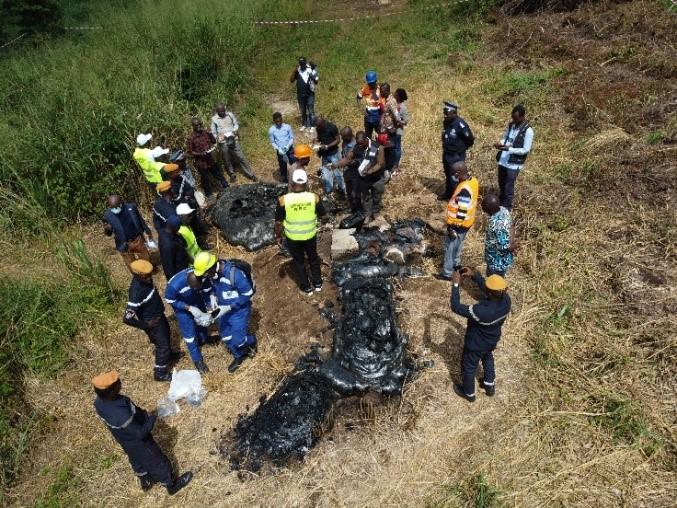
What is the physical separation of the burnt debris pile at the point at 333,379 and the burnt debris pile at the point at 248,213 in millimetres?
2032

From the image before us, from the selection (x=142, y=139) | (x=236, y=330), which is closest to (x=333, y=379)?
(x=236, y=330)

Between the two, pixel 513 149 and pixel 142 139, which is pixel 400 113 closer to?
pixel 513 149

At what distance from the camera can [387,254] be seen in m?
6.56

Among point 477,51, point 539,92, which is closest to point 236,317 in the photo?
point 539,92

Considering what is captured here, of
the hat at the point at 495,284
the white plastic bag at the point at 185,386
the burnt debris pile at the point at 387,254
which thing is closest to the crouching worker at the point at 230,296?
the white plastic bag at the point at 185,386

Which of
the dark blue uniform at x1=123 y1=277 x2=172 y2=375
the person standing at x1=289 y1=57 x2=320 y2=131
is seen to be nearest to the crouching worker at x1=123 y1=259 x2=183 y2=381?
the dark blue uniform at x1=123 y1=277 x2=172 y2=375

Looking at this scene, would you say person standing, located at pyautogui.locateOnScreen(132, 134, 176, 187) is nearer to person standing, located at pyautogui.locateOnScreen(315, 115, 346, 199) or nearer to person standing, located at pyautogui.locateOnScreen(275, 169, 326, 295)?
person standing, located at pyautogui.locateOnScreen(315, 115, 346, 199)

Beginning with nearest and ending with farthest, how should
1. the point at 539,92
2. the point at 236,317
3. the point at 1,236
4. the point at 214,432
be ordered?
the point at 214,432 → the point at 236,317 → the point at 1,236 → the point at 539,92

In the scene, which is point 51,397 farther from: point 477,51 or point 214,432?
point 477,51

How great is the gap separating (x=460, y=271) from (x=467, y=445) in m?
1.77

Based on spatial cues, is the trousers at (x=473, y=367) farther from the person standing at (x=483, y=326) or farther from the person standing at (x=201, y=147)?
the person standing at (x=201, y=147)

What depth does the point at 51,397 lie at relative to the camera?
5.42 meters

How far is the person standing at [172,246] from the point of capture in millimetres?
5613

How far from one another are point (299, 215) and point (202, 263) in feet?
4.53
